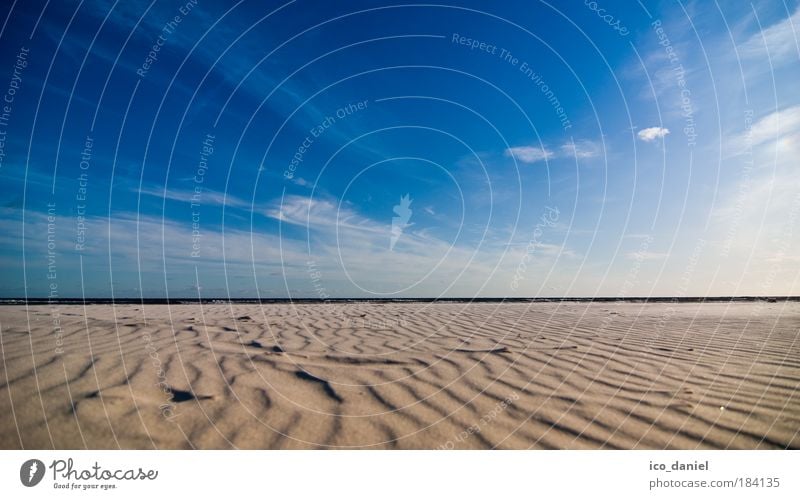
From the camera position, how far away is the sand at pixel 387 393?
3.34 meters

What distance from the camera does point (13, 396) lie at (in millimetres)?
3857

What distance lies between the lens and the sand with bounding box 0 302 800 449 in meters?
3.34

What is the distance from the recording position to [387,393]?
166 inches

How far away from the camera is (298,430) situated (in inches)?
133

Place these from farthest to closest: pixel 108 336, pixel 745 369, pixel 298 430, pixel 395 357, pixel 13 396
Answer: pixel 108 336 < pixel 395 357 < pixel 745 369 < pixel 13 396 < pixel 298 430

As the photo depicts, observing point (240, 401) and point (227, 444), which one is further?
point (240, 401)
